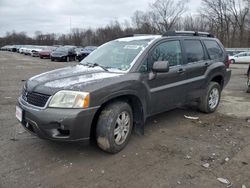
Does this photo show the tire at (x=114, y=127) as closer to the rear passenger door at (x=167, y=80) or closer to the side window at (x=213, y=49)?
the rear passenger door at (x=167, y=80)

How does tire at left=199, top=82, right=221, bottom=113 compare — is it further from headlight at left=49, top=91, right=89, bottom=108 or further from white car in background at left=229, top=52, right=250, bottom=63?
white car in background at left=229, top=52, right=250, bottom=63

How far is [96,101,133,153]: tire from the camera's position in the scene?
3943mm

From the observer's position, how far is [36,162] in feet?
12.9

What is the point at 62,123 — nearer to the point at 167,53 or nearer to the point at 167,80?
the point at 167,80

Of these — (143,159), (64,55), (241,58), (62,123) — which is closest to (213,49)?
(143,159)

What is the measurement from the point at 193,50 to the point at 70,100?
324 cm

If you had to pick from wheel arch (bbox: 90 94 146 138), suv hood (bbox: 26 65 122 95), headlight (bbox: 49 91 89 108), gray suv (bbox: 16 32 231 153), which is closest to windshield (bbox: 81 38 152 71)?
gray suv (bbox: 16 32 231 153)

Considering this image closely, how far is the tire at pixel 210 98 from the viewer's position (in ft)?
20.8

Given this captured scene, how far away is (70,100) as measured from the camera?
3.68 metres

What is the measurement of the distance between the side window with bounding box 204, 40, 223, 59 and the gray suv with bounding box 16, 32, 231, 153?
54mm

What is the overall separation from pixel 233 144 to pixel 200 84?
1.72 m

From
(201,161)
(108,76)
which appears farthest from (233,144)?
(108,76)

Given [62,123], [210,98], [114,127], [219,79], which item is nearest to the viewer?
[62,123]

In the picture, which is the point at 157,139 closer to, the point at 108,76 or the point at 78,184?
the point at 108,76
